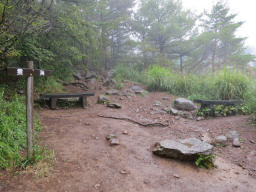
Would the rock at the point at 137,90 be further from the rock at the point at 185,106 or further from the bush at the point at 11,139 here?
the bush at the point at 11,139

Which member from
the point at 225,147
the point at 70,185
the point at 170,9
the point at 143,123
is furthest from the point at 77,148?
the point at 170,9

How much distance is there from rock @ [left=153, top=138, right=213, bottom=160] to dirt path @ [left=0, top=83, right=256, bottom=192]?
5.1 inches

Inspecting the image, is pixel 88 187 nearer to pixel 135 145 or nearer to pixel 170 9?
pixel 135 145

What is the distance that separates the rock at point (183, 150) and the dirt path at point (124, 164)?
0.43ft

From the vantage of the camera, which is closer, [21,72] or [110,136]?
[21,72]

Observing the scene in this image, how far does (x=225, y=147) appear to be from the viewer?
3205 millimetres

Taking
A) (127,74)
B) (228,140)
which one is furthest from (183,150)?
(127,74)

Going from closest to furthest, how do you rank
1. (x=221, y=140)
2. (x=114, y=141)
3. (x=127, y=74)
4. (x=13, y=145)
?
(x=13, y=145)
(x=114, y=141)
(x=221, y=140)
(x=127, y=74)

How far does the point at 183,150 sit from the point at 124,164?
1.02 m

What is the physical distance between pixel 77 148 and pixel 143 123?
6.85 feet

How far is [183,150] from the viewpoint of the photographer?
261 centimetres

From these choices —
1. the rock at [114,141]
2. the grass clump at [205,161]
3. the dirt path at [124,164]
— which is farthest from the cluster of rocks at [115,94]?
the grass clump at [205,161]

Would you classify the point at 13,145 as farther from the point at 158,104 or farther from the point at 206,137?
the point at 158,104

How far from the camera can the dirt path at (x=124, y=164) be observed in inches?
74.9
